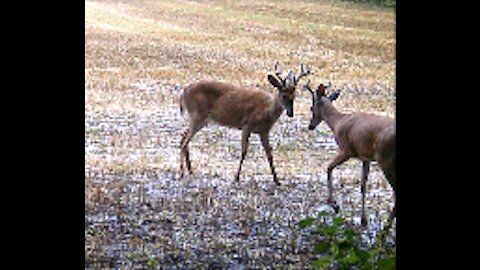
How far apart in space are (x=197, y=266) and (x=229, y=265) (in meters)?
0.14

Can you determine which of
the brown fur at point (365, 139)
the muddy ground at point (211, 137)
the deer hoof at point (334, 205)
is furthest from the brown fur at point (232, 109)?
the deer hoof at point (334, 205)

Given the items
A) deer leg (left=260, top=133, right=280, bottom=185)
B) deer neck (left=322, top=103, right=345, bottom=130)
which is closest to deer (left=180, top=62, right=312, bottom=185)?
deer leg (left=260, top=133, right=280, bottom=185)

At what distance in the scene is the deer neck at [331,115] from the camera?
5.13 metres

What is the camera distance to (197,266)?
395cm

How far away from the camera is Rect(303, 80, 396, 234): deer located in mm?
4242

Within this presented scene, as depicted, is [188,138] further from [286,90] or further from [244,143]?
[286,90]

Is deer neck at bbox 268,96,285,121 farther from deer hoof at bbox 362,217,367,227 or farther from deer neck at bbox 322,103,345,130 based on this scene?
deer hoof at bbox 362,217,367,227

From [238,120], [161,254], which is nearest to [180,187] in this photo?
[238,120]

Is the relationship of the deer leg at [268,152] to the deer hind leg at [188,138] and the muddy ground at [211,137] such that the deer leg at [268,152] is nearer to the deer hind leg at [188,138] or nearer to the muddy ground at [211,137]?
the muddy ground at [211,137]

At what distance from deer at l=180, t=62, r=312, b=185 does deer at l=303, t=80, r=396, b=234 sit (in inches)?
17.5

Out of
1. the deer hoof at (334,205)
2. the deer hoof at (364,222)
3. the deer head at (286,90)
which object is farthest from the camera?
the deer head at (286,90)
